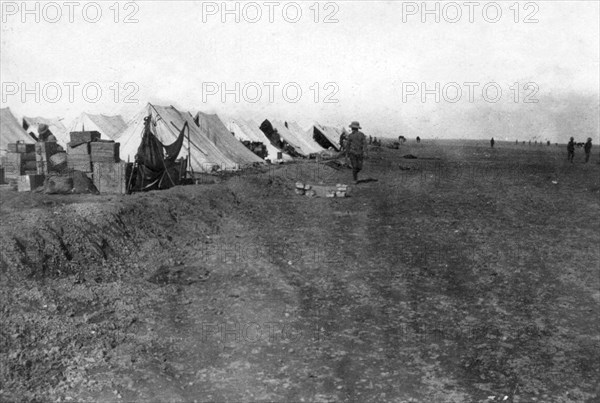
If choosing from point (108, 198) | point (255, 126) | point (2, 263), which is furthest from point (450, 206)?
point (255, 126)

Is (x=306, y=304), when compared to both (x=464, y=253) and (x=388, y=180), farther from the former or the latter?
(x=388, y=180)

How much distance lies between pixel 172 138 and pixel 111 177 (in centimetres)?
756

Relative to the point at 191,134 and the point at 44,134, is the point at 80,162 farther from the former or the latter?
the point at 191,134

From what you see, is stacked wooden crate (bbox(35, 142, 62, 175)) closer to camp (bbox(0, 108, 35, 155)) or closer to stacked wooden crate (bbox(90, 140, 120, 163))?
stacked wooden crate (bbox(90, 140, 120, 163))

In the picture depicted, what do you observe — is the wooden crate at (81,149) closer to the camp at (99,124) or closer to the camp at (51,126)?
the camp at (99,124)

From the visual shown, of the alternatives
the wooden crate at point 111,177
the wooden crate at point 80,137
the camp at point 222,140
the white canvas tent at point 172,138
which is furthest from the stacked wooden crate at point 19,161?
the camp at point 222,140

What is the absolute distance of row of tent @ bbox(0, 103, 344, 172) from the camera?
64.9 ft

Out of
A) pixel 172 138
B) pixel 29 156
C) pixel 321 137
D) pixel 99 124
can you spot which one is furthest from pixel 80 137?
pixel 321 137

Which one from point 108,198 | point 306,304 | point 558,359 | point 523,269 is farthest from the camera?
point 108,198

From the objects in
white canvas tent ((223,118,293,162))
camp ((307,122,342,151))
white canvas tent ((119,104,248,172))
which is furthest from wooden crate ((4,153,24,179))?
camp ((307,122,342,151))

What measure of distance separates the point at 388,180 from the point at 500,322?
14.6 metres

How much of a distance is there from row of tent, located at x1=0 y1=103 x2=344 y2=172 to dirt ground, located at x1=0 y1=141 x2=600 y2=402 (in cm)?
620

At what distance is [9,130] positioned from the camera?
904 inches

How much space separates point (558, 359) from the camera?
18.4 feet
